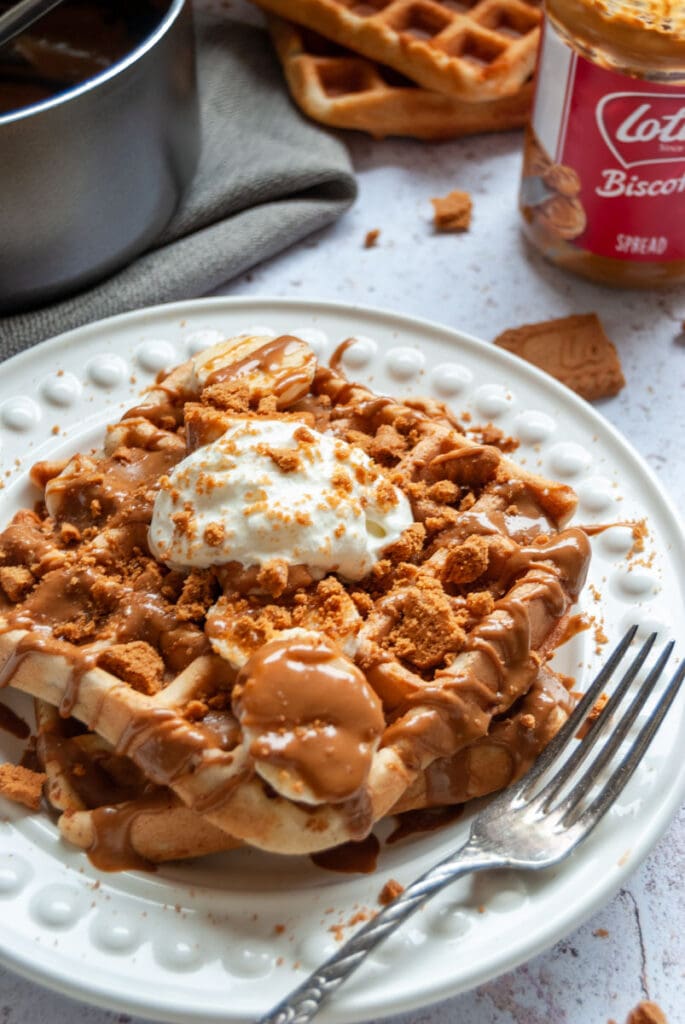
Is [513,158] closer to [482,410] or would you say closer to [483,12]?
[483,12]

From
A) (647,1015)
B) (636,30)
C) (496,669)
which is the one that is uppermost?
(636,30)

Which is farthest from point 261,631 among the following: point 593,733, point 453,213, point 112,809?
point 453,213

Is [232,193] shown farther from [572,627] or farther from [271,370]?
[572,627]

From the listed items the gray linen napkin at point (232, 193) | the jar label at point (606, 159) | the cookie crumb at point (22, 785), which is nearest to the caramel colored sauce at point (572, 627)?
→ the cookie crumb at point (22, 785)

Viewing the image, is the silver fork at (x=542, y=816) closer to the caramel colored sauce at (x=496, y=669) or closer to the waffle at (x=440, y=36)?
the caramel colored sauce at (x=496, y=669)

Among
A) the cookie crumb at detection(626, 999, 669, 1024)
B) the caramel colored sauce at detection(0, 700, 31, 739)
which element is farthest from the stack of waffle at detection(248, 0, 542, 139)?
the cookie crumb at detection(626, 999, 669, 1024)
